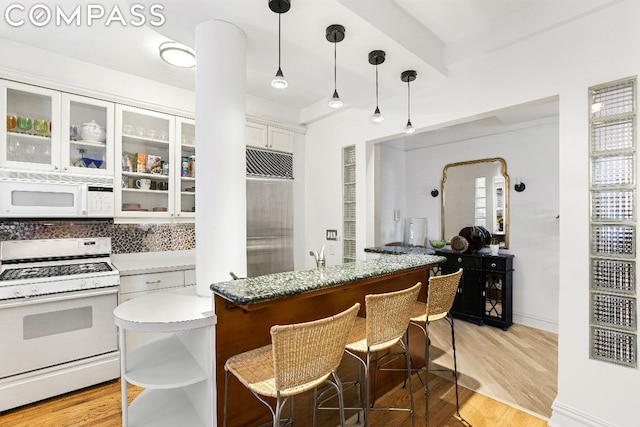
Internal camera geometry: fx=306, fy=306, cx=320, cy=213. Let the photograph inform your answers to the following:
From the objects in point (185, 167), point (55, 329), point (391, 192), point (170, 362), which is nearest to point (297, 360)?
point (170, 362)

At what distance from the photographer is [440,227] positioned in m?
4.62

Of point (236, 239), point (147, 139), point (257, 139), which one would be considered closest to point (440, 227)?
point (257, 139)

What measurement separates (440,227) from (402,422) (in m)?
3.14

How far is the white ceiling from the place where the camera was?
1.82 metres

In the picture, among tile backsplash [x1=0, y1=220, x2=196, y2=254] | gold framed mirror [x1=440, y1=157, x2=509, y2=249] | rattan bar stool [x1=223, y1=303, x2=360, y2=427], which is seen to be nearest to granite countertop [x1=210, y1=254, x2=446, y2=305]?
rattan bar stool [x1=223, y1=303, x2=360, y2=427]

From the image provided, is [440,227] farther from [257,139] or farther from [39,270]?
[39,270]

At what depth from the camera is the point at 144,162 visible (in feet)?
10.2

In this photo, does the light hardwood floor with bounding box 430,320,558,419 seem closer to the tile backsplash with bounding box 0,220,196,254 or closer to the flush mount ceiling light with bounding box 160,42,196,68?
the tile backsplash with bounding box 0,220,196,254

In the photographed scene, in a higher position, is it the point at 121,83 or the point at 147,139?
the point at 121,83

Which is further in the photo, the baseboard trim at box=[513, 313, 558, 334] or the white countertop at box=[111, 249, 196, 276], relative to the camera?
the baseboard trim at box=[513, 313, 558, 334]

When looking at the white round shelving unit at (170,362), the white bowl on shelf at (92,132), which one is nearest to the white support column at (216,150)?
the white round shelving unit at (170,362)

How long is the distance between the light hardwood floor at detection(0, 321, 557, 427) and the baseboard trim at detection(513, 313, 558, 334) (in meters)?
0.60

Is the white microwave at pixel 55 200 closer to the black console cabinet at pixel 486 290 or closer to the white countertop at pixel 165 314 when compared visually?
the white countertop at pixel 165 314

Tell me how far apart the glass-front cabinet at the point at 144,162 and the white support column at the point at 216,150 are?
4.89ft
